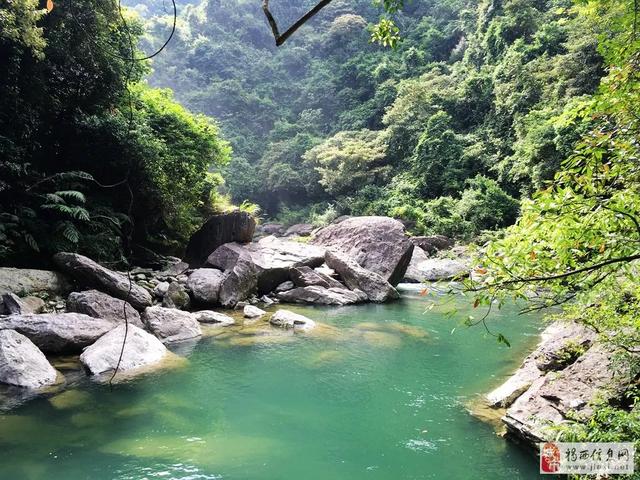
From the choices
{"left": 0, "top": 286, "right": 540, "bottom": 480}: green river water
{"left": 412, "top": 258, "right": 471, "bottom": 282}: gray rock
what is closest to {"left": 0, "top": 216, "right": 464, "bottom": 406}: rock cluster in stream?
{"left": 0, "top": 286, "right": 540, "bottom": 480}: green river water

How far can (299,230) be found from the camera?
30.3 meters

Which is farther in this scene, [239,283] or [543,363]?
[239,283]

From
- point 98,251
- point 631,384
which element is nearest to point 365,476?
point 631,384

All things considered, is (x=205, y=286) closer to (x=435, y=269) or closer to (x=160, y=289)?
(x=160, y=289)

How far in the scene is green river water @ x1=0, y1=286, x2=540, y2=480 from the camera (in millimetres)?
4316

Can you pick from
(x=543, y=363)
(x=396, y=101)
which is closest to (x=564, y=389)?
(x=543, y=363)

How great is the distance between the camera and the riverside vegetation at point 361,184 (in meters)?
2.55

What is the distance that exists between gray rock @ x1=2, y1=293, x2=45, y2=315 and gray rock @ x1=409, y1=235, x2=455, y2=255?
54.1 ft

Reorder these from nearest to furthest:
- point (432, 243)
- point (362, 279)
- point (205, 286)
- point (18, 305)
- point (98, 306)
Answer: point (18, 305), point (98, 306), point (205, 286), point (362, 279), point (432, 243)

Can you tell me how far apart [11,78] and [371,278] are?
10301 millimetres

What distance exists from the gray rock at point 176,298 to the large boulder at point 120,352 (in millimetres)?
2775

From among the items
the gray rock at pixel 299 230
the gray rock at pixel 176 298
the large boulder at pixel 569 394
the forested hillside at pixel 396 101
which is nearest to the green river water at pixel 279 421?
the large boulder at pixel 569 394

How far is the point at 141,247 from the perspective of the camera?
12844 mm

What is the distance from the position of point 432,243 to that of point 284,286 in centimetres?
1055
